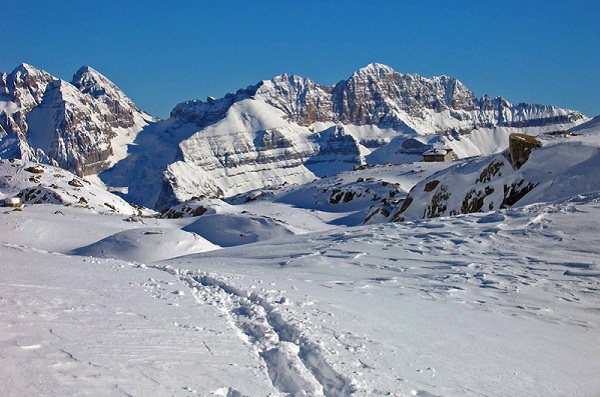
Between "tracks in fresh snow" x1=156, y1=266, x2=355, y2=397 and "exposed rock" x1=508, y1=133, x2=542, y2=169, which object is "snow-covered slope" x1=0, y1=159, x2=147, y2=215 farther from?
"tracks in fresh snow" x1=156, y1=266, x2=355, y2=397

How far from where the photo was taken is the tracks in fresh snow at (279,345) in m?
6.17

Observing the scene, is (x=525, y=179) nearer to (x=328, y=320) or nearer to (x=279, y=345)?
(x=328, y=320)

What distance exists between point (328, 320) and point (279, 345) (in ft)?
4.95

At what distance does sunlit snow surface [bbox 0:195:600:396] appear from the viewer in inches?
245

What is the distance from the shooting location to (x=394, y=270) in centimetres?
1387

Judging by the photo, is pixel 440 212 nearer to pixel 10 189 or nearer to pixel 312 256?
pixel 312 256

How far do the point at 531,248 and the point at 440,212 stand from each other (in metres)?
14.5

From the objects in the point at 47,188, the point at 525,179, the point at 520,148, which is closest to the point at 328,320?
the point at 525,179

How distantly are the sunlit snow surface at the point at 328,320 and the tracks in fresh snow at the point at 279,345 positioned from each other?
0.08 ft

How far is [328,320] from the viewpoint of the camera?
875 cm

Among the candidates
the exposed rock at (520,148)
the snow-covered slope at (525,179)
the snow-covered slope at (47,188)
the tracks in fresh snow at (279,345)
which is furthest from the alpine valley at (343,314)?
the snow-covered slope at (47,188)

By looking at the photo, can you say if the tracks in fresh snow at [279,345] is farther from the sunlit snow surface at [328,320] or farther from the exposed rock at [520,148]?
the exposed rock at [520,148]

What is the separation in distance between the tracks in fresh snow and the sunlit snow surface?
0.03 metres

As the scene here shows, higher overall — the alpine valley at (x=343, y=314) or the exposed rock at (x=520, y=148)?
the exposed rock at (x=520, y=148)
